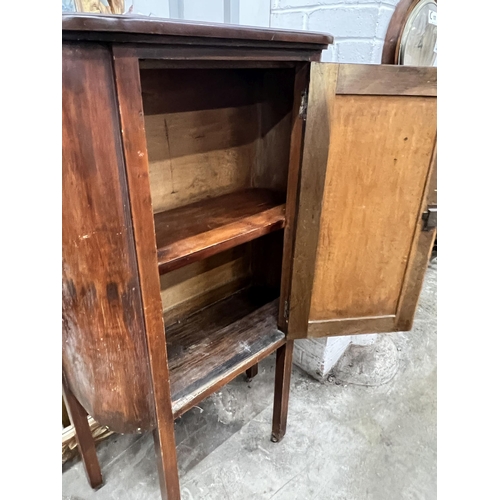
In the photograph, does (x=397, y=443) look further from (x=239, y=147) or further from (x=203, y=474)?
(x=239, y=147)

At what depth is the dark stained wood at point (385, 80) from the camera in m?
0.77

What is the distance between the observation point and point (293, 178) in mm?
878

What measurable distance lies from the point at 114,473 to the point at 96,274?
0.93 m

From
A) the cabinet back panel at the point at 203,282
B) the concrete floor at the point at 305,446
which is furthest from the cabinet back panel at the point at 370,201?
the concrete floor at the point at 305,446

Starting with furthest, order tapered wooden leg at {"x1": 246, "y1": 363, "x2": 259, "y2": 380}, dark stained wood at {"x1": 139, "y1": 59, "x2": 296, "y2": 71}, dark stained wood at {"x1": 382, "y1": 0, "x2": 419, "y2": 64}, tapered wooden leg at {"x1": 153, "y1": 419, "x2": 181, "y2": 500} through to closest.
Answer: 1. tapered wooden leg at {"x1": 246, "y1": 363, "x2": 259, "y2": 380}
2. dark stained wood at {"x1": 382, "y1": 0, "x2": 419, "y2": 64}
3. tapered wooden leg at {"x1": 153, "y1": 419, "x2": 181, "y2": 500}
4. dark stained wood at {"x1": 139, "y1": 59, "x2": 296, "y2": 71}

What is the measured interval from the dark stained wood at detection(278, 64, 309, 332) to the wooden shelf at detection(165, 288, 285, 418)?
3.7 inches

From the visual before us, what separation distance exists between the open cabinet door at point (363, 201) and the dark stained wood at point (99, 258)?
0.41 m

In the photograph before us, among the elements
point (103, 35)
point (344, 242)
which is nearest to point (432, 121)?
point (344, 242)

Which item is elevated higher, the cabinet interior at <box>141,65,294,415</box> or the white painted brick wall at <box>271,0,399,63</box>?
the white painted brick wall at <box>271,0,399,63</box>

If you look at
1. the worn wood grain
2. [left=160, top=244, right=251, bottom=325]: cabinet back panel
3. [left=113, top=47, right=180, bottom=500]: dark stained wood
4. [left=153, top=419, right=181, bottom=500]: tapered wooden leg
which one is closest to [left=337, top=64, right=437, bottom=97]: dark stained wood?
the worn wood grain

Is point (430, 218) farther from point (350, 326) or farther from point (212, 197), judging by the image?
point (212, 197)

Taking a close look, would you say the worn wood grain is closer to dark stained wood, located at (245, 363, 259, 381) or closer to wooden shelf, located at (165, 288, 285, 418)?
wooden shelf, located at (165, 288, 285, 418)

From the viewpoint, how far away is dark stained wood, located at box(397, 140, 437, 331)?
3.04 ft

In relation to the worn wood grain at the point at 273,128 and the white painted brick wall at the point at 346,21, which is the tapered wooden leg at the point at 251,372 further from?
the white painted brick wall at the point at 346,21
